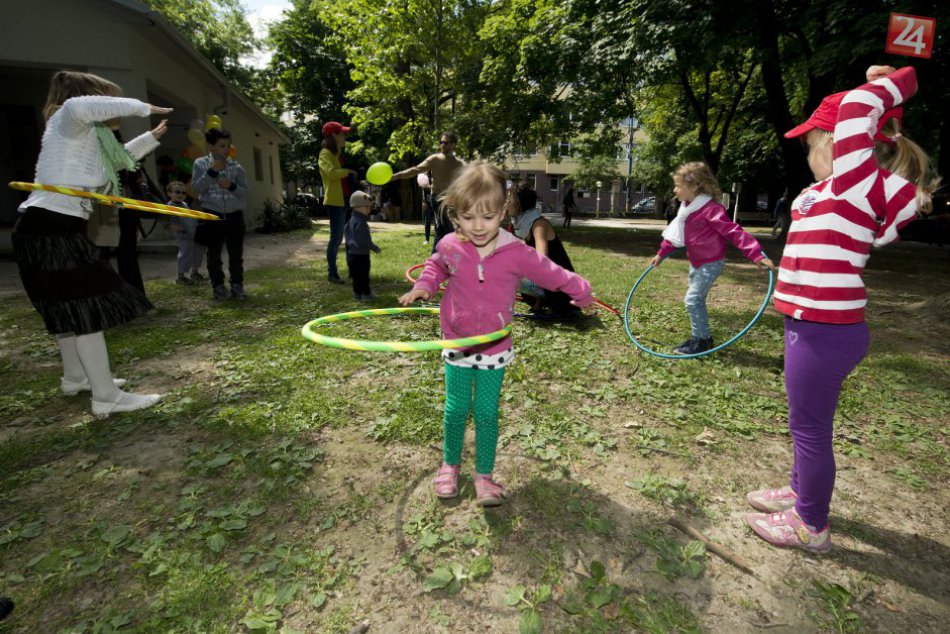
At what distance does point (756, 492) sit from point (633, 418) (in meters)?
1.20

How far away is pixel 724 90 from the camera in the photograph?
26531 mm

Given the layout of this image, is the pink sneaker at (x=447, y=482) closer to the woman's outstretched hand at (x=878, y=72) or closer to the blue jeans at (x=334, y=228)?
the woman's outstretched hand at (x=878, y=72)

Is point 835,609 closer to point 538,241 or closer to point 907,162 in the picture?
point 907,162

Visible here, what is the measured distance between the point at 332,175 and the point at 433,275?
21.7ft

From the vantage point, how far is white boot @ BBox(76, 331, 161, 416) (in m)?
3.92

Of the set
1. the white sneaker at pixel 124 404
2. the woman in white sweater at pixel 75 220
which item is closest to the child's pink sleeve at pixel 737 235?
the woman in white sweater at pixel 75 220

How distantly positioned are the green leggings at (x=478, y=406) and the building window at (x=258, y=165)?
2497cm

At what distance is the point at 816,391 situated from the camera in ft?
8.05

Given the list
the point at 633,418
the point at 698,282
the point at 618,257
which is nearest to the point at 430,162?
the point at 698,282

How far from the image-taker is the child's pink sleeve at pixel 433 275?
276cm

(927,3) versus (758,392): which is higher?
(927,3)

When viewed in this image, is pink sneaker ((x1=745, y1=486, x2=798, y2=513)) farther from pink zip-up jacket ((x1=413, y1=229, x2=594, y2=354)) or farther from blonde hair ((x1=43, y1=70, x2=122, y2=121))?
blonde hair ((x1=43, y1=70, x2=122, y2=121))

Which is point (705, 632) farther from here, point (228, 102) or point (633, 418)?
point (228, 102)

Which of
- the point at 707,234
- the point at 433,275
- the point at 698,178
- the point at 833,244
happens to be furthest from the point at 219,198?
the point at 833,244
